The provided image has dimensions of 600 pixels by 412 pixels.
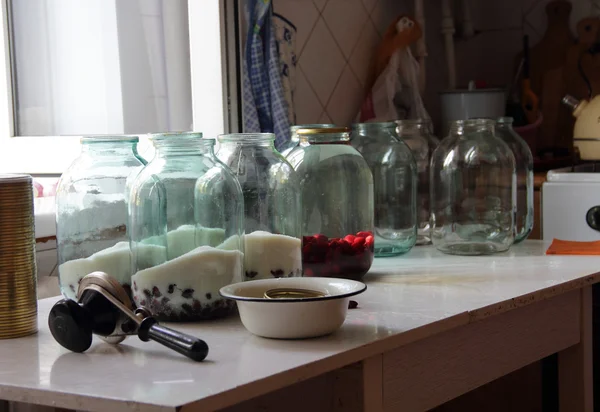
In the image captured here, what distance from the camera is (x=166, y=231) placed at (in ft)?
3.62

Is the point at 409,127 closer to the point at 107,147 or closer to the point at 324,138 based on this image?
the point at 324,138

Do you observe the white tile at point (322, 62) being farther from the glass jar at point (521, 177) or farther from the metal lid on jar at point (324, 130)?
the metal lid on jar at point (324, 130)

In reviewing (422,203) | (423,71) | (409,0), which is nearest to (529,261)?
(422,203)

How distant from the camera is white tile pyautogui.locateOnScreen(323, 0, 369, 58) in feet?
6.93

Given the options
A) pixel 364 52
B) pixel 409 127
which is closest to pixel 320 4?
pixel 364 52

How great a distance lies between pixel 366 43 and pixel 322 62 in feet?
0.77

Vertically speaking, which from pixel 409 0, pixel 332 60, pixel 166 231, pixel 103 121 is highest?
pixel 409 0

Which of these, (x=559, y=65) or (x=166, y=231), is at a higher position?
(x=559, y=65)

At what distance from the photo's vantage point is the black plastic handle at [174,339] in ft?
2.92

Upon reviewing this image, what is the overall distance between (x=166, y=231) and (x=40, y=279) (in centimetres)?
54

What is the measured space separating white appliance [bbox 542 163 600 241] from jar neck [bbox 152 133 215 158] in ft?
3.68

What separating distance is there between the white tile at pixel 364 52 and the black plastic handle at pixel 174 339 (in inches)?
53.5

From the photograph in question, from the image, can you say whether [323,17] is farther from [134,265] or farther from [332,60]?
[134,265]

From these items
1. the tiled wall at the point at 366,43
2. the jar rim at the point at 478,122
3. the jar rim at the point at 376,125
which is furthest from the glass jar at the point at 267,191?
the tiled wall at the point at 366,43
